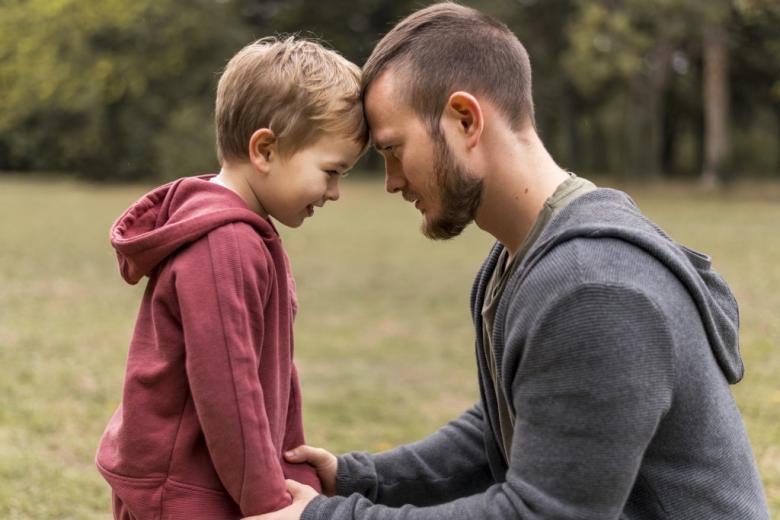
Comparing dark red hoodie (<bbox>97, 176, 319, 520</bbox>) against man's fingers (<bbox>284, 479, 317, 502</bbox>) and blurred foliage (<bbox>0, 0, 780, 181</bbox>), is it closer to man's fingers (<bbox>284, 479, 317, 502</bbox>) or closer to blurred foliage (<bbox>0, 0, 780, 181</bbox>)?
man's fingers (<bbox>284, 479, 317, 502</bbox>)

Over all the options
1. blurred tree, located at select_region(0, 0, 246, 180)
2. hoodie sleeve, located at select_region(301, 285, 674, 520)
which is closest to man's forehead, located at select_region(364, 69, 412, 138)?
hoodie sleeve, located at select_region(301, 285, 674, 520)

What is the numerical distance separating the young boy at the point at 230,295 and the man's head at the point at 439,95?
0.10 meters

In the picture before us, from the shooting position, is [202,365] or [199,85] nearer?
[202,365]

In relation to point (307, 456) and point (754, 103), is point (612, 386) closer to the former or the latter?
point (307, 456)

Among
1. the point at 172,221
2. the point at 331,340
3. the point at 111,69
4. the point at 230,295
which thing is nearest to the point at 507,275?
the point at 230,295

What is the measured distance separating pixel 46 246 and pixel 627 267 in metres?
14.0

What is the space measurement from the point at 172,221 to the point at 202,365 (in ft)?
1.14

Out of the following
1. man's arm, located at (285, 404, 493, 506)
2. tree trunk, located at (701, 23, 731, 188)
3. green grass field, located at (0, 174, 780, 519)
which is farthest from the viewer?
tree trunk, located at (701, 23, 731, 188)

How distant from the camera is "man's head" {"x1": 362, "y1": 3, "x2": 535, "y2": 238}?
7.14 feet

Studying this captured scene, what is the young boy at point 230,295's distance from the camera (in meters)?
2.04

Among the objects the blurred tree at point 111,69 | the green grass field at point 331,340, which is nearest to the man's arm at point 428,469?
the green grass field at point 331,340

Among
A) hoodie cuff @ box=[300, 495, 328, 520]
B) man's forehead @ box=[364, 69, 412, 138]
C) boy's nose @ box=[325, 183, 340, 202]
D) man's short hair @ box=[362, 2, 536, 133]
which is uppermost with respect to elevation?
man's short hair @ box=[362, 2, 536, 133]

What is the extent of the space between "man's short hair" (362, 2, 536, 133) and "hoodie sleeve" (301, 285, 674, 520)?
1.87ft

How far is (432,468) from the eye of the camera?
2.66 m
